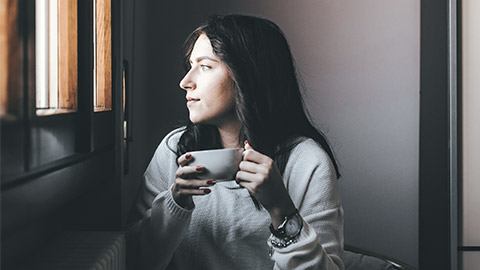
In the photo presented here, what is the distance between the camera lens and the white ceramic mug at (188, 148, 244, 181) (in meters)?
0.85

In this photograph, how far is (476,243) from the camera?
5.29ft

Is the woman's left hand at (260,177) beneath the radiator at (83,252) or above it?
above

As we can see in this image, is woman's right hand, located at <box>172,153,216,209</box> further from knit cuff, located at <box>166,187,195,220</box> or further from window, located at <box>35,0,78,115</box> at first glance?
window, located at <box>35,0,78,115</box>

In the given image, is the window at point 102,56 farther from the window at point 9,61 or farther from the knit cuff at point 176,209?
the window at point 9,61

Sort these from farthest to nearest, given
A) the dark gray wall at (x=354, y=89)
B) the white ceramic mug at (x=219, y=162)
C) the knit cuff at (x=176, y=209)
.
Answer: the dark gray wall at (x=354, y=89) < the knit cuff at (x=176, y=209) < the white ceramic mug at (x=219, y=162)

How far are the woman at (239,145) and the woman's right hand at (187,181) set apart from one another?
0.05 metres

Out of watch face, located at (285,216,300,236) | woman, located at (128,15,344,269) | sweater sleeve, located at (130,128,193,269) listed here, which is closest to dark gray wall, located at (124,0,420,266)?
woman, located at (128,15,344,269)

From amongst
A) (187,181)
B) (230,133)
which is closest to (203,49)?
(230,133)

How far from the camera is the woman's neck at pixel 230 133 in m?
1.17

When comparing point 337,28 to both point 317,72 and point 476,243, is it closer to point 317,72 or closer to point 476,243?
point 317,72

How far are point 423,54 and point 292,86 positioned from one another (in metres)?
0.74

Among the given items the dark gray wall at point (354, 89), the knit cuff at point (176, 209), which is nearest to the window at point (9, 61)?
the knit cuff at point (176, 209)

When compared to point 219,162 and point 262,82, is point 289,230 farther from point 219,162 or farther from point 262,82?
point 262,82

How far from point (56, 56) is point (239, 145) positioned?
0.61 metres
